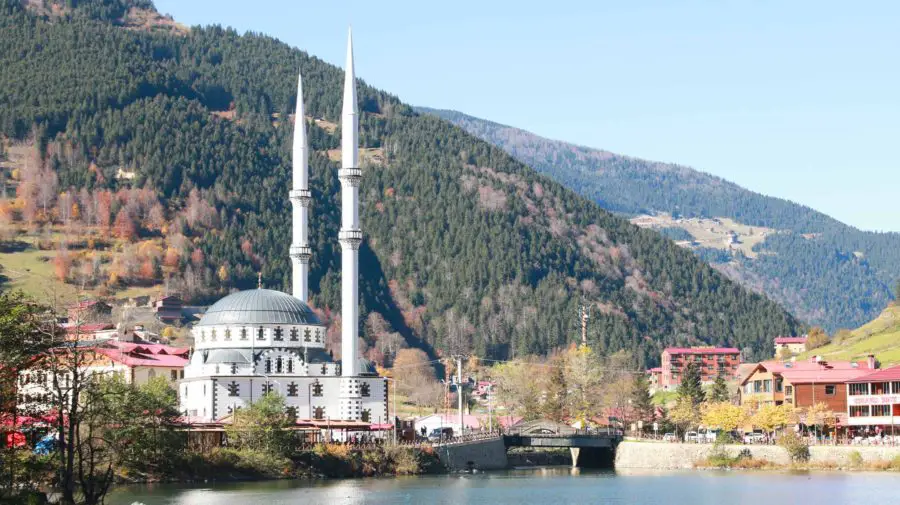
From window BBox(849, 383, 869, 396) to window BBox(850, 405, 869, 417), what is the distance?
115cm

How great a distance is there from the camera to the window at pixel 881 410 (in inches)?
5207

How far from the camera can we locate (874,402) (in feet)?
436

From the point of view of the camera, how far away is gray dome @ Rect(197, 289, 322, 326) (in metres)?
140

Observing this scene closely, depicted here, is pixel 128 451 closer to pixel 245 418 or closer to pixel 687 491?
pixel 245 418

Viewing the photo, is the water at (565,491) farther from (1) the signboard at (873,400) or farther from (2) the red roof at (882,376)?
(2) the red roof at (882,376)

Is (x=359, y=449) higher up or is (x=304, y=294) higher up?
(x=304, y=294)

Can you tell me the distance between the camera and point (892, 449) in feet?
374

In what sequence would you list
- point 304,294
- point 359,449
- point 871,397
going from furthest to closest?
point 304,294 < point 871,397 < point 359,449

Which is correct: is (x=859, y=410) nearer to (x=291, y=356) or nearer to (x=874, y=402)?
(x=874, y=402)

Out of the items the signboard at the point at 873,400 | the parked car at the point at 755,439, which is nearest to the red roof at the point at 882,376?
the signboard at the point at 873,400

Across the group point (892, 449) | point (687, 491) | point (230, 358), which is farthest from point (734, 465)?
point (230, 358)

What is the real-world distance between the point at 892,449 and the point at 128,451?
178 feet

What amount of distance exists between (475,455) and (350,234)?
73.2 feet

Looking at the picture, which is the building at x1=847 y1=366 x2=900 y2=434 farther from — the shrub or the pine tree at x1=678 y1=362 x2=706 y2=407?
the pine tree at x1=678 y1=362 x2=706 y2=407
